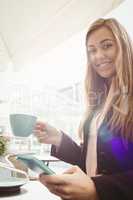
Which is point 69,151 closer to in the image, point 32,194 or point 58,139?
point 58,139

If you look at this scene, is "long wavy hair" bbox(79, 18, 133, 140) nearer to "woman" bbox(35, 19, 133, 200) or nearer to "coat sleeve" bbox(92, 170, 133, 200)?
"woman" bbox(35, 19, 133, 200)

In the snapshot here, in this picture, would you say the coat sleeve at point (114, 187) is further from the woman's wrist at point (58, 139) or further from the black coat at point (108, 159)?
the woman's wrist at point (58, 139)

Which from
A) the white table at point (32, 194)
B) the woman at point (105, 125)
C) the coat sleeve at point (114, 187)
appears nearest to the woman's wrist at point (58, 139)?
the woman at point (105, 125)

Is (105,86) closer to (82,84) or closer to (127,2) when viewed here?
(82,84)

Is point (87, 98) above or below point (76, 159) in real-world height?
above

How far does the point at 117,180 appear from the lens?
21.4 inches

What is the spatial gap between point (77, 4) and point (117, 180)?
0.57 meters

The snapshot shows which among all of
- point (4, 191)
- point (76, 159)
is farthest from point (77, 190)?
point (76, 159)

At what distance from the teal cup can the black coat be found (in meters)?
0.12

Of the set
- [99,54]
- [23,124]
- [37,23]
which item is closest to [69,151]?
[23,124]

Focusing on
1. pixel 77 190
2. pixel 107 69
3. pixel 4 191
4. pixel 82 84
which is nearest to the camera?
pixel 77 190

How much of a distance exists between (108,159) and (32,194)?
20 centimetres

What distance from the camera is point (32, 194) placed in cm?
62

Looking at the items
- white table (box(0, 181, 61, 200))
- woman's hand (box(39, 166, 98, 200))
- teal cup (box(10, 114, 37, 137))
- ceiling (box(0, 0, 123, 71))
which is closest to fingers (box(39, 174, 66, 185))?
woman's hand (box(39, 166, 98, 200))
